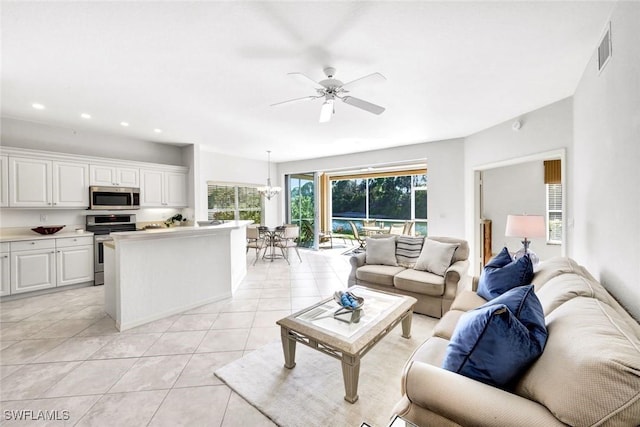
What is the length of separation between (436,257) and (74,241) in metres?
5.39

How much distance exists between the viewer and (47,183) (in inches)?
159

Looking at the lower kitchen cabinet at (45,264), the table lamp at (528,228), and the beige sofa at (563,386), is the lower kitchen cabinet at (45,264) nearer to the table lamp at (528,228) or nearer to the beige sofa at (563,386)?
the beige sofa at (563,386)

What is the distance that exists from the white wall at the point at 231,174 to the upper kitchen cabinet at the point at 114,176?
1117mm

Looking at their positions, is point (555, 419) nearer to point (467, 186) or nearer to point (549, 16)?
point (549, 16)

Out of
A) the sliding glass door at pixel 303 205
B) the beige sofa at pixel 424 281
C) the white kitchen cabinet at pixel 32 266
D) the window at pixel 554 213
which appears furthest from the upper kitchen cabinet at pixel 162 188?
the window at pixel 554 213

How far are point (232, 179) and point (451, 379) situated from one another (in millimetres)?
6531

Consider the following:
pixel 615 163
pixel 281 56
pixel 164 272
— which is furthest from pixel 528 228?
pixel 164 272

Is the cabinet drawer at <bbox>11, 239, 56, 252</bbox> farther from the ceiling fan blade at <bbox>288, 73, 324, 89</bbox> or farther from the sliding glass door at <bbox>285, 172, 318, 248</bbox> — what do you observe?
the sliding glass door at <bbox>285, 172, 318, 248</bbox>

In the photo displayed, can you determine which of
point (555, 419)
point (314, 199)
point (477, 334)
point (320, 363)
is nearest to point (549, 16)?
point (477, 334)

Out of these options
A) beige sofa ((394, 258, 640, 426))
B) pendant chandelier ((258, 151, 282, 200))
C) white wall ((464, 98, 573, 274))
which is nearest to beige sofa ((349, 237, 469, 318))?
white wall ((464, 98, 573, 274))

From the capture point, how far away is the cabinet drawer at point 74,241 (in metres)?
4.03

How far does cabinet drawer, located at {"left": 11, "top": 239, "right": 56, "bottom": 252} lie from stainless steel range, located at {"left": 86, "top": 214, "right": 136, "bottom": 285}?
52 cm

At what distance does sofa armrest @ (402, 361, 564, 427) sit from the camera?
0.94 meters

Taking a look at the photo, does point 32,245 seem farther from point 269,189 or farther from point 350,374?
point 350,374
